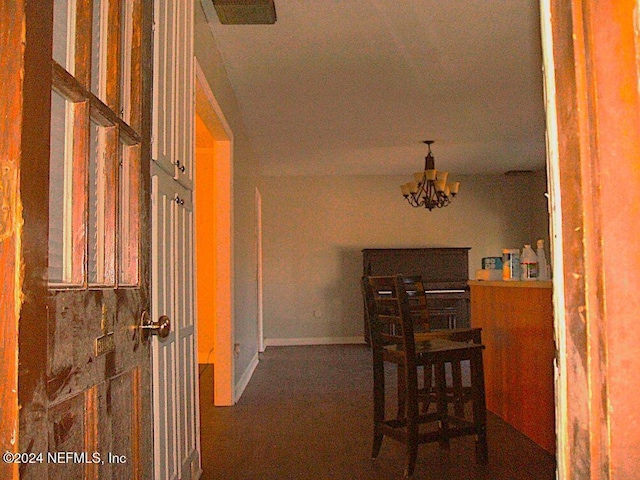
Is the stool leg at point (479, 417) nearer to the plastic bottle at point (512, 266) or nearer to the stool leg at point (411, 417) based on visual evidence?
the stool leg at point (411, 417)

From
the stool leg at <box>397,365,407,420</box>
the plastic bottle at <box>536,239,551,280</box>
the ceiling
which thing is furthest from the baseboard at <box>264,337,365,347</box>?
the stool leg at <box>397,365,407,420</box>

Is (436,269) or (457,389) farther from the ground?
(436,269)

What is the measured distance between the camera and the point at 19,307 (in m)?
0.76

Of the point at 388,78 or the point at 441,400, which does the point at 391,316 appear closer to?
the point at 441,400

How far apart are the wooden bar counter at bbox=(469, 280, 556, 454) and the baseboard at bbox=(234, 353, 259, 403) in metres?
1.84

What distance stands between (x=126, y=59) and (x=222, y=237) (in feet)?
10.6

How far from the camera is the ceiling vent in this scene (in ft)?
10.2

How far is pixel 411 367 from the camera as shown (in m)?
2.78

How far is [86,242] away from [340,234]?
742 cm

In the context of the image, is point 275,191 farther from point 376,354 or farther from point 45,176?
point 45,176

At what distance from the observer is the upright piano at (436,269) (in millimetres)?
7465

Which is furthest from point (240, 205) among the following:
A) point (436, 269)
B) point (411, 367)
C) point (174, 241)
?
point (436, 269)

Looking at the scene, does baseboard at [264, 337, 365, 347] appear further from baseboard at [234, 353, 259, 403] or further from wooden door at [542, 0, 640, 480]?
wooden door at [542, 0, 640, 480]

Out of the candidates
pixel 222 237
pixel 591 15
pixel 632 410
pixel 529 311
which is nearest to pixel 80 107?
pixel 591 15
